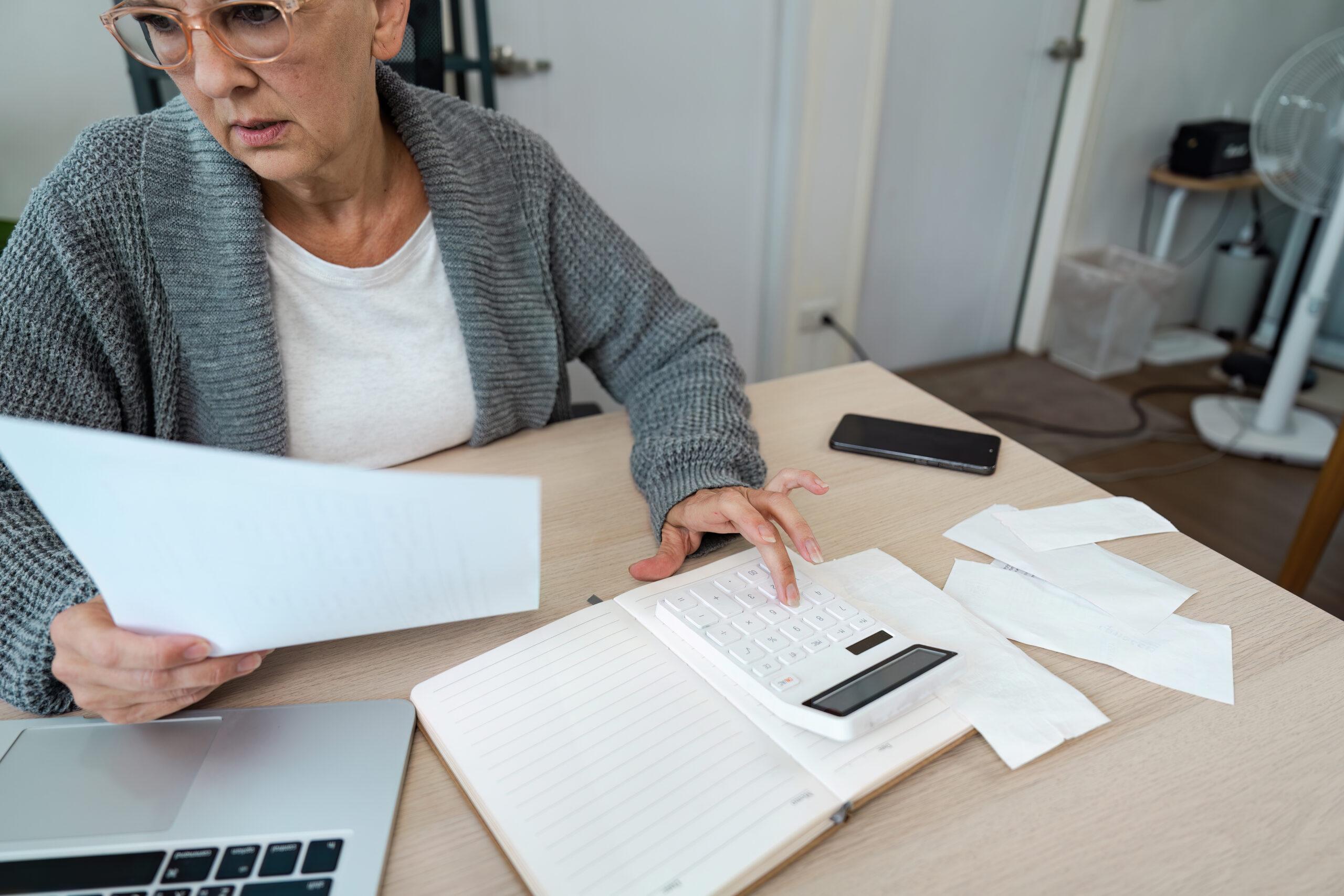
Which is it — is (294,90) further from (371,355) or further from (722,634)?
(722,634)

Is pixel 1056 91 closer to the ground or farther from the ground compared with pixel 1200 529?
→ farther from the ground

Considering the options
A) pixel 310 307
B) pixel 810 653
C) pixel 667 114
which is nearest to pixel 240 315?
pixel 310 307

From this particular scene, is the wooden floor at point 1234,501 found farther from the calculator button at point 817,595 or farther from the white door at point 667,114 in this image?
the calculator button at point 817,595

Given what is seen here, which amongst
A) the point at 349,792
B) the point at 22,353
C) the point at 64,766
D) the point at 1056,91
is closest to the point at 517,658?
the point at 349,792

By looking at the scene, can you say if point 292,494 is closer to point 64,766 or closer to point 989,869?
point 64,766

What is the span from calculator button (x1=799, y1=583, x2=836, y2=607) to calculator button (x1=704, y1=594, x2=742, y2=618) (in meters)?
0.05

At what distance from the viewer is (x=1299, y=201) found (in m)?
2.25

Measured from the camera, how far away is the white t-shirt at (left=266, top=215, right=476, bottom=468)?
0.83 meters

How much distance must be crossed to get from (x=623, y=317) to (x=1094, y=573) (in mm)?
568

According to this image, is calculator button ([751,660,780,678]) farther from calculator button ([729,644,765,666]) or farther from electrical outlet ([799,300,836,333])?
electrical outlet ([799,300,836,333])

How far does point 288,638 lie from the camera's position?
→ 526 mm

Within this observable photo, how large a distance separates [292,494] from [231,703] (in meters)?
0.22

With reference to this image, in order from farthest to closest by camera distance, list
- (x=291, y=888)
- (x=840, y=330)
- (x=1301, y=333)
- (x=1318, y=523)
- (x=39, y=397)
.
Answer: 1. (x=840, y=330)
2. (x=1301, y=333)
3. (x=1318, y=523)
4. (x=39, y=397)
5. (x=291, y=888)

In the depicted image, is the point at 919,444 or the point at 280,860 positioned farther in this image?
the point at 919,444
